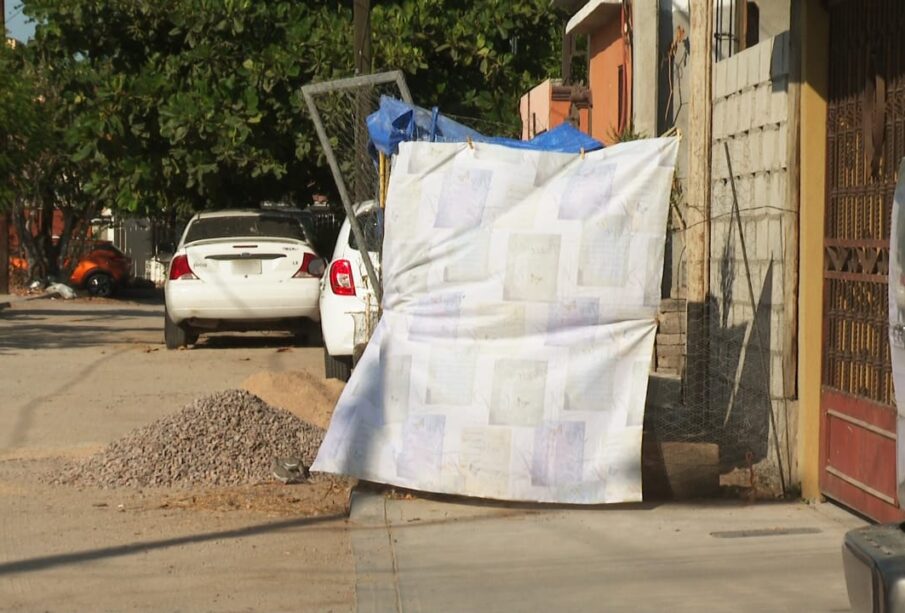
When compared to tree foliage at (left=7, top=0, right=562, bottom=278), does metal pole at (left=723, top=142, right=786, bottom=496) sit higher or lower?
lower

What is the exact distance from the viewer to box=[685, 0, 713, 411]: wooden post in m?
9.03

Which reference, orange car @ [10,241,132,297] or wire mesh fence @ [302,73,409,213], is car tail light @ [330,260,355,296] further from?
orange car @ [10,241,132,297]

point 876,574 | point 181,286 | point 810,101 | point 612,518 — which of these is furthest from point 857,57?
point 181,286

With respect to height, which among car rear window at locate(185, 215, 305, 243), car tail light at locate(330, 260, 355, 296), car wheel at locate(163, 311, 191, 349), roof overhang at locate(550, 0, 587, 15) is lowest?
car wheel at locate(163, 311, 191, 349)

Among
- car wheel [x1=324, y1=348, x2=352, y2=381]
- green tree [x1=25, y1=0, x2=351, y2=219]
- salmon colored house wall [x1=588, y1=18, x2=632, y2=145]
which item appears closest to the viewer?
car wheel [x1=324, y1=348, x2=352, y2=381]

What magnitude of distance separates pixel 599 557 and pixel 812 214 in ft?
7.48

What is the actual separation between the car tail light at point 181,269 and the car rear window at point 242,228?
0.47 metres

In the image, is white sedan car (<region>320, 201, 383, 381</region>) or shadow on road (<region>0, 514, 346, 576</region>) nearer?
shadow on road (<region>0, 514, 346, 576</region>)

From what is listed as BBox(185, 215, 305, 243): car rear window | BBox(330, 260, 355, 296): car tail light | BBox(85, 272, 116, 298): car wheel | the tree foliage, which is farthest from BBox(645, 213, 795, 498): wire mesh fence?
BBox(85, 272, 116, 298): car wheel

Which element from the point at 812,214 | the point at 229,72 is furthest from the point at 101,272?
the point at 812,214

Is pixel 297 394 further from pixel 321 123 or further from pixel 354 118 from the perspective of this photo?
pixel 321 123

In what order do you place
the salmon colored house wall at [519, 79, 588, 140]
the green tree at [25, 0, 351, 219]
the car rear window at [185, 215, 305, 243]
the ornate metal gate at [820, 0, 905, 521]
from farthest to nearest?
the green tree at [25, 0, 351, 219], the salmon colored house wall at [519, 79, 588, 140], the car rear window at [185, 215, 305, 243], the ornate metal gate at [820, 0, 905, 521]

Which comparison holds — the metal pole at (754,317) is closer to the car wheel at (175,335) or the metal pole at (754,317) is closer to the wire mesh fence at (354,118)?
the wire mesh fence at (354,118)

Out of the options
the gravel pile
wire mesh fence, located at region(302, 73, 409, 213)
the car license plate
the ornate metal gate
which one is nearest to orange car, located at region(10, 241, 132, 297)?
the car license plate
